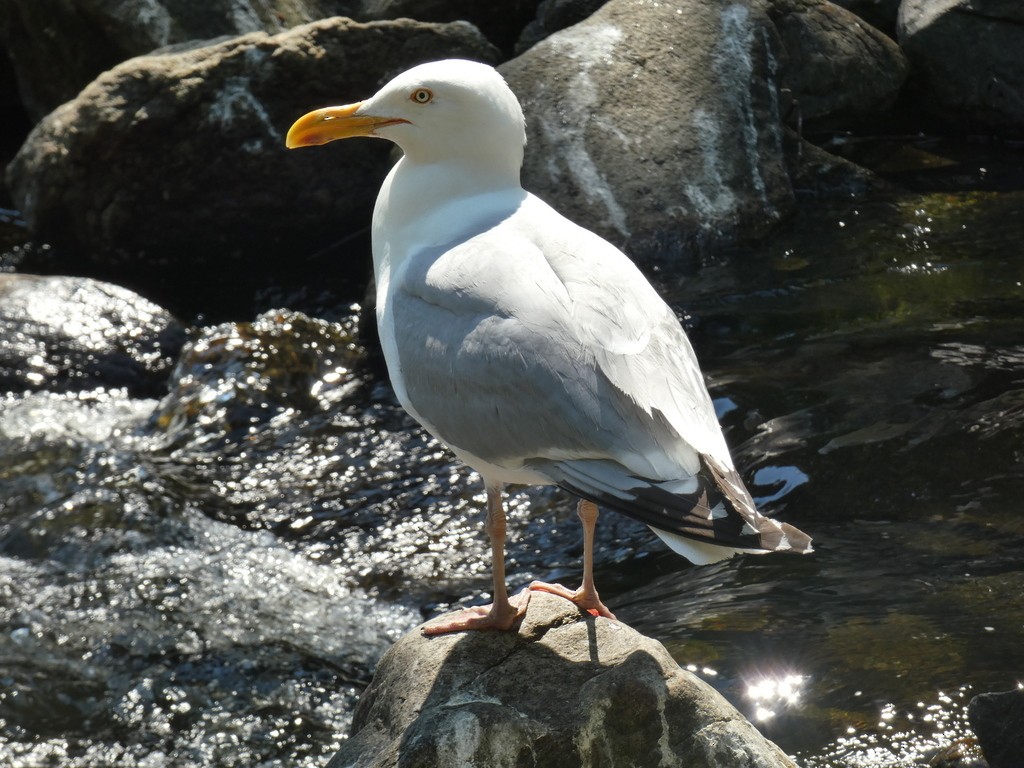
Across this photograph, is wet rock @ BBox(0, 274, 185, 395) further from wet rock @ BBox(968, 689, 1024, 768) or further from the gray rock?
wet rock @ BBox(968, 689, 1024, 768)

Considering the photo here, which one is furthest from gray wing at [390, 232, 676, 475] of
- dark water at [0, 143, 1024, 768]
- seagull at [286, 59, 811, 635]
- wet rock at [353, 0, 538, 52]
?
wet rock at [353, 0, 538, 52]

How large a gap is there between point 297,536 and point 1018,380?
3652mm

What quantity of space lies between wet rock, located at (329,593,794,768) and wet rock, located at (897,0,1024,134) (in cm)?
756

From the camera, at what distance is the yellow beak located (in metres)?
4.21

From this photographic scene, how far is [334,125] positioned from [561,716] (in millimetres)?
2102

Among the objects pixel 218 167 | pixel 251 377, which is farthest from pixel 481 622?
pixel 218 167

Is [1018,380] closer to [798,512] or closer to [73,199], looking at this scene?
[798,512]

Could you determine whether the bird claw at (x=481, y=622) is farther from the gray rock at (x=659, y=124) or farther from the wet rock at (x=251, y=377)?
the gray rock at (x=659, y=124)

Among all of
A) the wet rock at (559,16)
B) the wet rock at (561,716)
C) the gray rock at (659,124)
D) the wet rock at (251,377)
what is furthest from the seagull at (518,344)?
the wet rock at (559,16)

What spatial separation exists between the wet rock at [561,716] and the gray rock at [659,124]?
4397mm

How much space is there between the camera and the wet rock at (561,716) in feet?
11.3

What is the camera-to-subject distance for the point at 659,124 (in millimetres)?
8156

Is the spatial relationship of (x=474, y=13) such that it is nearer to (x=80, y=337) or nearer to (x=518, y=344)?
(x=80, y=337)

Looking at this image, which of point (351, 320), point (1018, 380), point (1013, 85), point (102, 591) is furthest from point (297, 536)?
point (1013, 85)
